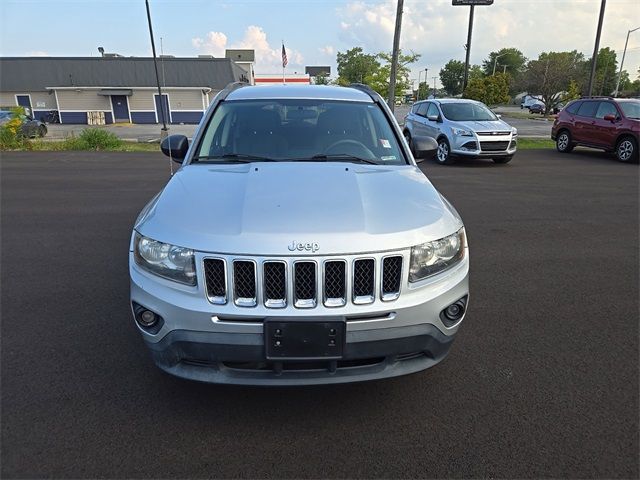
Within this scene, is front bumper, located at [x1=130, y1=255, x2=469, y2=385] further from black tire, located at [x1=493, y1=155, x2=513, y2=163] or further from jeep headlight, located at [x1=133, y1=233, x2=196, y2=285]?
black tire, located at [x1=493, y1=155, x2=513, y2=163]

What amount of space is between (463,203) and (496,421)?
5.98 metres

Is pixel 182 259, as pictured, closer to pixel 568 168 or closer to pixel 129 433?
pixel 129 433

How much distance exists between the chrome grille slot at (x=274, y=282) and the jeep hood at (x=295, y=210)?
0.23 feet

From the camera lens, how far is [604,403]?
2.67m

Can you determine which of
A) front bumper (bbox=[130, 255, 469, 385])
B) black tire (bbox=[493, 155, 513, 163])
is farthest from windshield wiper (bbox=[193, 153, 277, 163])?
black tire (bbox=[493, 155, 513, 163])

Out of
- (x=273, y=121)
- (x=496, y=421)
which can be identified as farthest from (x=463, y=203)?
(x=496, y=421)

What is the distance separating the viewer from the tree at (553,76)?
46.3 m

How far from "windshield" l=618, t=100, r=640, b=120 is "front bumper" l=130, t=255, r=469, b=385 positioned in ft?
46.2

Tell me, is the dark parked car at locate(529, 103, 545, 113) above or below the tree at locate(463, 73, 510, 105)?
below

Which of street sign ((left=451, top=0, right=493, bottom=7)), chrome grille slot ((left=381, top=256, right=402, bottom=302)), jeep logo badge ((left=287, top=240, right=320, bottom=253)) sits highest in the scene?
street sign ((left=451, top=0, right=493, bottom=7))

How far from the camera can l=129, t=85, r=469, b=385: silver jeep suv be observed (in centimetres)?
214

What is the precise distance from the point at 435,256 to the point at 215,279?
1172mm

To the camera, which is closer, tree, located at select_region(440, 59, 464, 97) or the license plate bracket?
the license plate bracket

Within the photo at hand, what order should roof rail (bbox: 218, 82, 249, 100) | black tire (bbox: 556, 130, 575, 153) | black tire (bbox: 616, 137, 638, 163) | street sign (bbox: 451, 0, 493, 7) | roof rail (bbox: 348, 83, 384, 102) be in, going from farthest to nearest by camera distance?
1. street sign (bbox: 451, 0, 493, 7)
2. black tire (bbox: 556, 130, 575, 153)
3. black tire (bbox: 616, 137, 638, 163)
4. roof rail (bbox: 348, 83, 384, 102)
5. roof rail (bbox: 218, 82, 249, 100)
